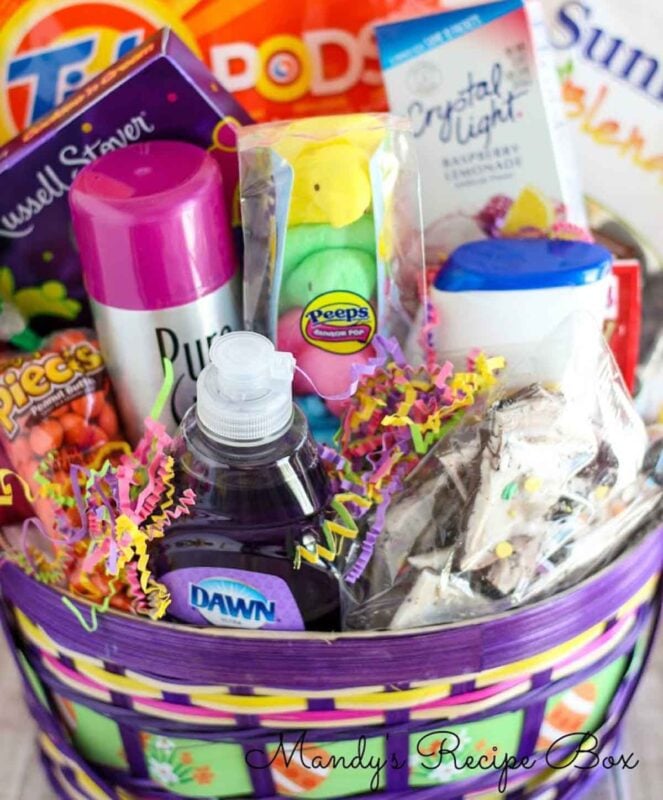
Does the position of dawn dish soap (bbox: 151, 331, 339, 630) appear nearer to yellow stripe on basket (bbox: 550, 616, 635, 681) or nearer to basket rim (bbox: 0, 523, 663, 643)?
basket rim (bbox: 0, 523, 663, 643)

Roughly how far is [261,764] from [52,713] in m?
0.13

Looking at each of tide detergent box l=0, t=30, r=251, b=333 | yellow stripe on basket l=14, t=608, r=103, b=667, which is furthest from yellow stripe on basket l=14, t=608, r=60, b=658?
tide detergent box l=0, t=30, r=251, b=333

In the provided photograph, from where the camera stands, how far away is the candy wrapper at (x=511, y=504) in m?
0.48

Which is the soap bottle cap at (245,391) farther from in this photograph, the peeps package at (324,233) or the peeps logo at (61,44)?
the peeps logo at (61,44)

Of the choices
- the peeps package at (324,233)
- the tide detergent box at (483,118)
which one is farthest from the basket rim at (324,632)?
the tide detergent box at (483,118)

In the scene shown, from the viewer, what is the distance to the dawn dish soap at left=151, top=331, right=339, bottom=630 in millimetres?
448

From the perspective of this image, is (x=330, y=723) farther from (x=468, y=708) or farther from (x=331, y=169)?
(x=331, y=169)

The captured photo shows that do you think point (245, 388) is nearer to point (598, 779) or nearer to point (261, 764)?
point (261, 764)

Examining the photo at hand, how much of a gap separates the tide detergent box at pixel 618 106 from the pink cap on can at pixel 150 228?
0.26 metres

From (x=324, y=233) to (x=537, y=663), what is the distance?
25 cm

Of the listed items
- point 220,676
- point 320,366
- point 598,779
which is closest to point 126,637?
point 220,676

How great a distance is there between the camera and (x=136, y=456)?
19.9 inches

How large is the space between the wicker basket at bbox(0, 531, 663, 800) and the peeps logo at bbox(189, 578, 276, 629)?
0.01 m

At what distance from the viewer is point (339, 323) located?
55 centimetres
